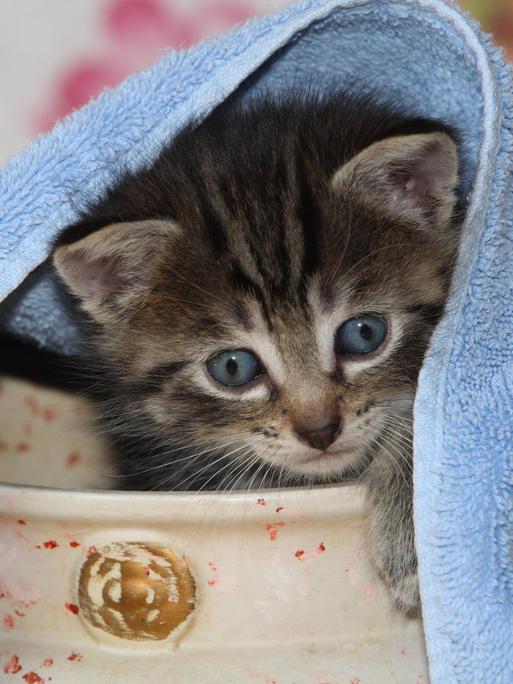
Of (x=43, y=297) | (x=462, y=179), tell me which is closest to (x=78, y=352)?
(x=43, y=297)

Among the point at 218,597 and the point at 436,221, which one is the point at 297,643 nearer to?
the point at 218,597

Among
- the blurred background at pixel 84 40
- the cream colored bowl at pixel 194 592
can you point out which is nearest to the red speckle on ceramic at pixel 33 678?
the cream colored bowl at pixel 194 592

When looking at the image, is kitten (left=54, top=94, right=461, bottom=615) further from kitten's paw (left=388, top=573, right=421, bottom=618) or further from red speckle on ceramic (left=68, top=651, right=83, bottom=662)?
red speckle on ceramic (left=68, top=651, right=83, bottom=662)

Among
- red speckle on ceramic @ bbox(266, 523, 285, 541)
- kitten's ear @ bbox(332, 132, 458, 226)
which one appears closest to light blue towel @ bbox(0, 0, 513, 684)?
kitten's ear @ bbox(332, 132, 458, 226)

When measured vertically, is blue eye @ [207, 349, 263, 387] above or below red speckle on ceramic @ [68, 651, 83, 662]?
above

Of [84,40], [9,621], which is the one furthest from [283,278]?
[84,40]

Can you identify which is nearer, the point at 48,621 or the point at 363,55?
the point at 48,621
